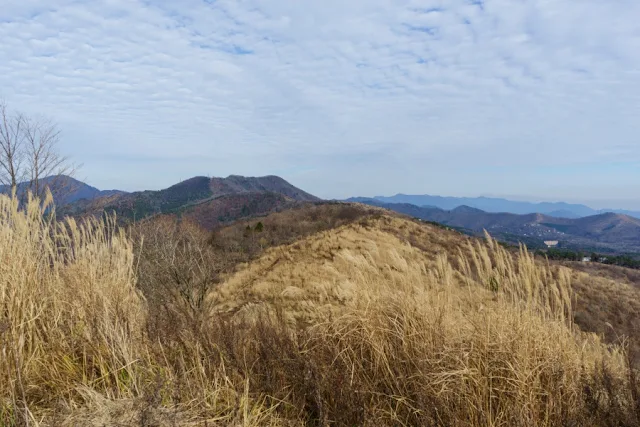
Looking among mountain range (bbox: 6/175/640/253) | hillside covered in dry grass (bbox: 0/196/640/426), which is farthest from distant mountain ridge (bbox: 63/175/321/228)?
hillside covered in dry grass (bbox: 0/196/640/426)

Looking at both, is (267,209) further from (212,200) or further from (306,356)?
(306,356)

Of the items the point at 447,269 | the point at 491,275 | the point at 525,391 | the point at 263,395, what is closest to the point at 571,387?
the point at 525,391

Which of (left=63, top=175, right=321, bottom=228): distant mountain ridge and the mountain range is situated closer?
(left=63, top=175, right=321, bottom=228): distant mountain ridge

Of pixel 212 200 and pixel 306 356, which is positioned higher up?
pixel 212 200

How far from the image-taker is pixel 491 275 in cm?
336

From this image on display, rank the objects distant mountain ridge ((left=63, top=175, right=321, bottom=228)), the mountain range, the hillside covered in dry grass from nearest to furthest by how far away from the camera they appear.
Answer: the hillside covered in dry grass < distant mountain ridge ((left=63, top=175, right=321, bottom=228)) < the mountain range

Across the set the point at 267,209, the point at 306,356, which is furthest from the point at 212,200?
the point at 306,356

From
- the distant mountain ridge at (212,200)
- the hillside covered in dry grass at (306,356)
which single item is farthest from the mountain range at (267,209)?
the hillside covered in dry grass at (306,356)

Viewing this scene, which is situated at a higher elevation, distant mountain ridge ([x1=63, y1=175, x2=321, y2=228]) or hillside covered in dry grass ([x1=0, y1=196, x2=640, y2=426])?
distant mountain ridge ([x1=63, y1=175, x2=321, y2=228])

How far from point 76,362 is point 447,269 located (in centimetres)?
322

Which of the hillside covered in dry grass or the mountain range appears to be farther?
the mountain range

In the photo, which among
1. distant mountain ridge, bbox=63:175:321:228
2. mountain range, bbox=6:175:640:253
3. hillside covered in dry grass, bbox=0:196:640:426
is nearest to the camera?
hillside covered in dry grass, bbox=0:196:640:426

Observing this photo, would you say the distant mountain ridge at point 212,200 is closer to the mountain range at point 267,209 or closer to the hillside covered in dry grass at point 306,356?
the mountain range at point 267,209

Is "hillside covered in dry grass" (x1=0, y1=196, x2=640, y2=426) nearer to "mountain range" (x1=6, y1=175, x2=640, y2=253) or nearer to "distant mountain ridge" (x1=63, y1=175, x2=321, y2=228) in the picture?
"distant mountain ridge" (x1=63, y1=175, x2=321, y2=228)
